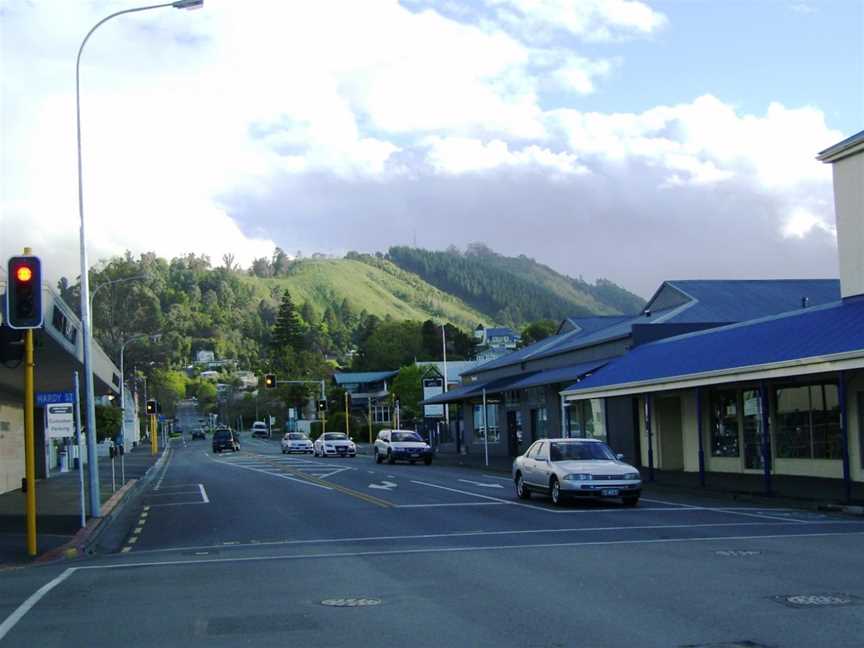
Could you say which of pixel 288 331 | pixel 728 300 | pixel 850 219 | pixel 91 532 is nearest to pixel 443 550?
pixel 91 532

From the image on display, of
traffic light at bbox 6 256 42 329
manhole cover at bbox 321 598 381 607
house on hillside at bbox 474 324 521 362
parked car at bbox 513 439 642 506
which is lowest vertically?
manhole cover at bbox 321 598 381 607

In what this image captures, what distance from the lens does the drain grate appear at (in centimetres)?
1002

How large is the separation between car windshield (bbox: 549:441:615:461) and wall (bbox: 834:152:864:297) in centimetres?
875

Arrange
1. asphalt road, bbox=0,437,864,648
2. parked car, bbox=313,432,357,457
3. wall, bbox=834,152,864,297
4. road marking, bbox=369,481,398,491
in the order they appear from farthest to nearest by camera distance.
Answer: parked car, bbox=313,432,357,457 < road marking, bbox=369,481,398,491 < wall, bbox=834,152,864,297 < asphalt road, bbox=0,437,864,648

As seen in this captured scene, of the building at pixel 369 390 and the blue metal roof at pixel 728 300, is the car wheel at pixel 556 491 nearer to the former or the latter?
the blue metal roof at pixel 728 300

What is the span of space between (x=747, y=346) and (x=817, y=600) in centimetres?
1846

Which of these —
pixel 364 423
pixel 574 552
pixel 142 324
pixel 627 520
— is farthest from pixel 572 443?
pixel 364 423

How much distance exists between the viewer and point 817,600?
1025cm

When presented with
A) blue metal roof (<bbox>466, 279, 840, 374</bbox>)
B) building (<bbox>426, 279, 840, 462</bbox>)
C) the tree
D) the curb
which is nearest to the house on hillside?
the tree

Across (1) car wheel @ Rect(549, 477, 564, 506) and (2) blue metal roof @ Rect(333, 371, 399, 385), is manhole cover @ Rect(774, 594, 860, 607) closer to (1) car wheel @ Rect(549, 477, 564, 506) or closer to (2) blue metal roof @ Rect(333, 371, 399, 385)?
(1) car wheel @ Rect(549, 477, 564, 506)

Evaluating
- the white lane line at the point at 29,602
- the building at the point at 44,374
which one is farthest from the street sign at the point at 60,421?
the white lane line at the point at 29,602

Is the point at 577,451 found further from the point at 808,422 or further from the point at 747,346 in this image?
the point at 808,422

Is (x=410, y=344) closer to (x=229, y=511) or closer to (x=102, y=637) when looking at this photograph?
(x=229, y=511)

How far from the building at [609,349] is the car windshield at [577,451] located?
11.8 meters
